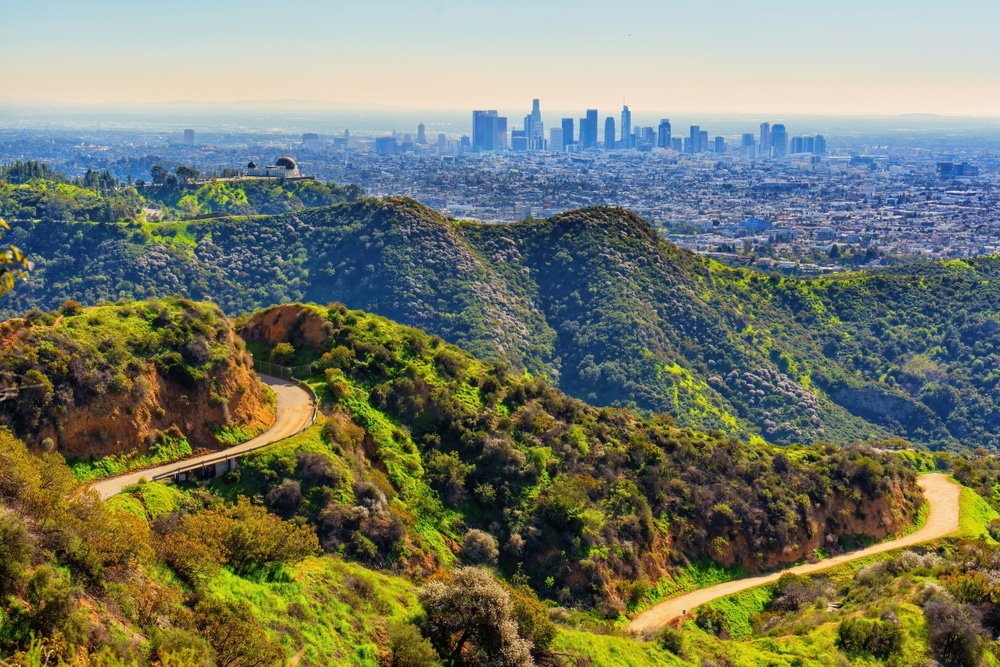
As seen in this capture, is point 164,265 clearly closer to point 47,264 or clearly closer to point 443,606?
point 47,264

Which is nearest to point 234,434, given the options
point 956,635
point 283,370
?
point 283,370

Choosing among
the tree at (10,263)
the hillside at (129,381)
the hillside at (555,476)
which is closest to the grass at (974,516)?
the hillside at (555,476)

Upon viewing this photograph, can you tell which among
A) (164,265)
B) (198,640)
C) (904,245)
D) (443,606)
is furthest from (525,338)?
(904,245)

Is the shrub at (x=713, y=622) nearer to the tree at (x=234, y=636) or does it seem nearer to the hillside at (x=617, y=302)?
the tree at (x=234, y=636)

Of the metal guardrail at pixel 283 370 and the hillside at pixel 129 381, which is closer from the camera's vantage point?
the hillside at pixel 129 381

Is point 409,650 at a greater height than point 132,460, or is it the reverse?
point 132,460

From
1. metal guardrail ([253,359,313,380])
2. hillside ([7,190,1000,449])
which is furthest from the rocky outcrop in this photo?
hillside ([7,190,1000,449])

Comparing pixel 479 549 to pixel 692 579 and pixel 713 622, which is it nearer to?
pixel 713 622

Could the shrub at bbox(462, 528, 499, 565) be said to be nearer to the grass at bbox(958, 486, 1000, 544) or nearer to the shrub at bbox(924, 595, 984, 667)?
the shrub at bbox(924, 595, 984, 667)
